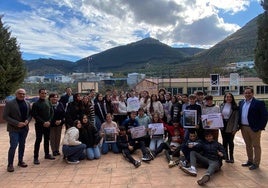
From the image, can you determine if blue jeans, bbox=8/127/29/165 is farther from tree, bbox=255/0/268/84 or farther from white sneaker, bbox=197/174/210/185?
tree, bbox=255/0/268/84

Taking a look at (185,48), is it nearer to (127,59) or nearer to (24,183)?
(127,59)

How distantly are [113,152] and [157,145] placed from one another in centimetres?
117

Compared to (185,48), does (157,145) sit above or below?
below

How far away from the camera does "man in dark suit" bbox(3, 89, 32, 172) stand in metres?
5.87

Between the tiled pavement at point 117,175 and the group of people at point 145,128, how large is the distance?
180mm

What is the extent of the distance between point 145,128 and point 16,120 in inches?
123

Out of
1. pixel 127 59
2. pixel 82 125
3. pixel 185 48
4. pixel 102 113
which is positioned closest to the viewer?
pixel 82 125

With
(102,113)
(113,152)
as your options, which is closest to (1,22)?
(102,113)

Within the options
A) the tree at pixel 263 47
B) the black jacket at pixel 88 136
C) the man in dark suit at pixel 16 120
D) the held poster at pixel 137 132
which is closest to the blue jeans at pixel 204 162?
the held poster at pixel 137 132

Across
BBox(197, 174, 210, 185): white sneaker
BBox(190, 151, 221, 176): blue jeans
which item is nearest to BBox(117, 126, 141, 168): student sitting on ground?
BBox(190, 151, 221, 176): blue jeans

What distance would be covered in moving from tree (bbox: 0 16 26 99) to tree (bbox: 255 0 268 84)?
13785 millimetres

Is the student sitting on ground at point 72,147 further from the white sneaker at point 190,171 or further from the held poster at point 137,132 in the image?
the white sneaker at point 190,171

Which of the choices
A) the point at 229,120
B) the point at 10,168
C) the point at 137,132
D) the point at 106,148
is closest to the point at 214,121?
the point at 229,120

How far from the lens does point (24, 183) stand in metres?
5.23
